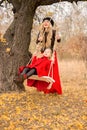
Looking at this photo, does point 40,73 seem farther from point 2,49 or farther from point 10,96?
point 2,49

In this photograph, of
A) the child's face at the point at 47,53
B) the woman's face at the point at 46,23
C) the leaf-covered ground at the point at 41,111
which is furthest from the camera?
the woman's face at the point at 46,23

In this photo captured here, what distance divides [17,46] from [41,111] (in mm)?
3022

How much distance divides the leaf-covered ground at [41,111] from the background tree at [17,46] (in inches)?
21.0

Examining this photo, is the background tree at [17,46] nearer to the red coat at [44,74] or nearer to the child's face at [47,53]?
the red coat at [44,74]

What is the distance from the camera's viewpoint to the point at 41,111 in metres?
7.92

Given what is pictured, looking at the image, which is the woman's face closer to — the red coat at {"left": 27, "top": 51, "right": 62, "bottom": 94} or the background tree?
the red coat at {"left": 27, "top": 51, "right": 62, "bottom": 94}

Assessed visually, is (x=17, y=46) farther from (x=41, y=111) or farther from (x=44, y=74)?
(x=41, y=111)

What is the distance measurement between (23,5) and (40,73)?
273 cm

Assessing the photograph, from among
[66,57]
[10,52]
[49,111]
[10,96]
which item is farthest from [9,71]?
[66,57]

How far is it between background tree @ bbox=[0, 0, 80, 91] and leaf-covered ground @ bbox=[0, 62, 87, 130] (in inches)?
21.0

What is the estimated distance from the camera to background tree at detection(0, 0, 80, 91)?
33.6ft

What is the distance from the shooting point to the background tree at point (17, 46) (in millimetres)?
10227

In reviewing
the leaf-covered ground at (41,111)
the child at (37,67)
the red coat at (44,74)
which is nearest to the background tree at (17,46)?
the leaf-covered ground at (41,111)

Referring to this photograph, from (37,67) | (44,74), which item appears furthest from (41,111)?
(37,67)
